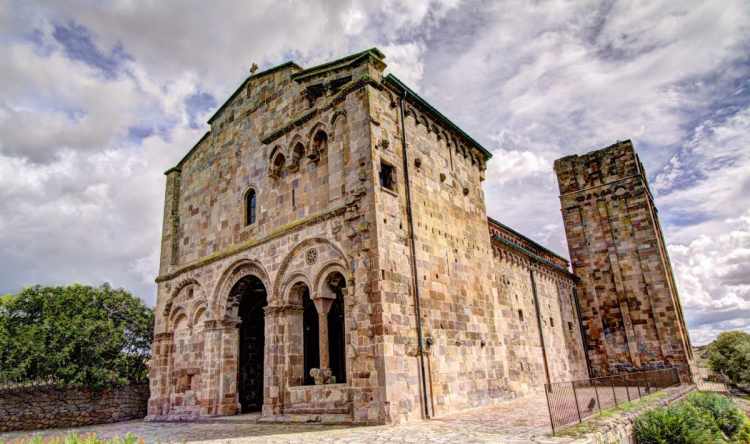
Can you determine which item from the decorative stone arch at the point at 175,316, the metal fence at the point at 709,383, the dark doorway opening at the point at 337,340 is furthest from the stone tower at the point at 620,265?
the decorative stone arch at the point at 175,316

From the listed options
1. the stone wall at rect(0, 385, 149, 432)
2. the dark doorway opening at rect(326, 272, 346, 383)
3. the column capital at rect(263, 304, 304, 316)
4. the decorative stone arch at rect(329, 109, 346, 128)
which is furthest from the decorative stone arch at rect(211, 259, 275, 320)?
the stone wall at rect(0, 385, 149, 432)

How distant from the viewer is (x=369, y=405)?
33.8 feet

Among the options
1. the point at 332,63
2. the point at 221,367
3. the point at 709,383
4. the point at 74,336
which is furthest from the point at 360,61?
the point at 709,383

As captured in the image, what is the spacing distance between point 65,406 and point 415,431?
15609 millimetres

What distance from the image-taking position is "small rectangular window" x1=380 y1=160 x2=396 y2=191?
12.8 meters

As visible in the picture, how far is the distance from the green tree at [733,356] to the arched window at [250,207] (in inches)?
1261

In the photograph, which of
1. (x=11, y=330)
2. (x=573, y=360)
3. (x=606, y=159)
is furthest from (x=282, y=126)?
(x=606, y=159)

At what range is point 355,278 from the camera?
451 inches

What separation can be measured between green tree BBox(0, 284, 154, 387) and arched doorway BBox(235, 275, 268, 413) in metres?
5.98

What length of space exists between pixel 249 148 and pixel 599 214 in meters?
18.5

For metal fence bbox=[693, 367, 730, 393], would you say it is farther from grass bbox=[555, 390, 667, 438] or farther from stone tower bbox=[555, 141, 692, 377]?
grass bbox=[555, 390, 667, 438]

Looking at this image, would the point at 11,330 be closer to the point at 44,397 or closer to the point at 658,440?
the point at 44,397

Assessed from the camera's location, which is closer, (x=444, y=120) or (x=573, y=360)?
(x=444, y=120)

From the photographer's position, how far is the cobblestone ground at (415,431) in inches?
317
